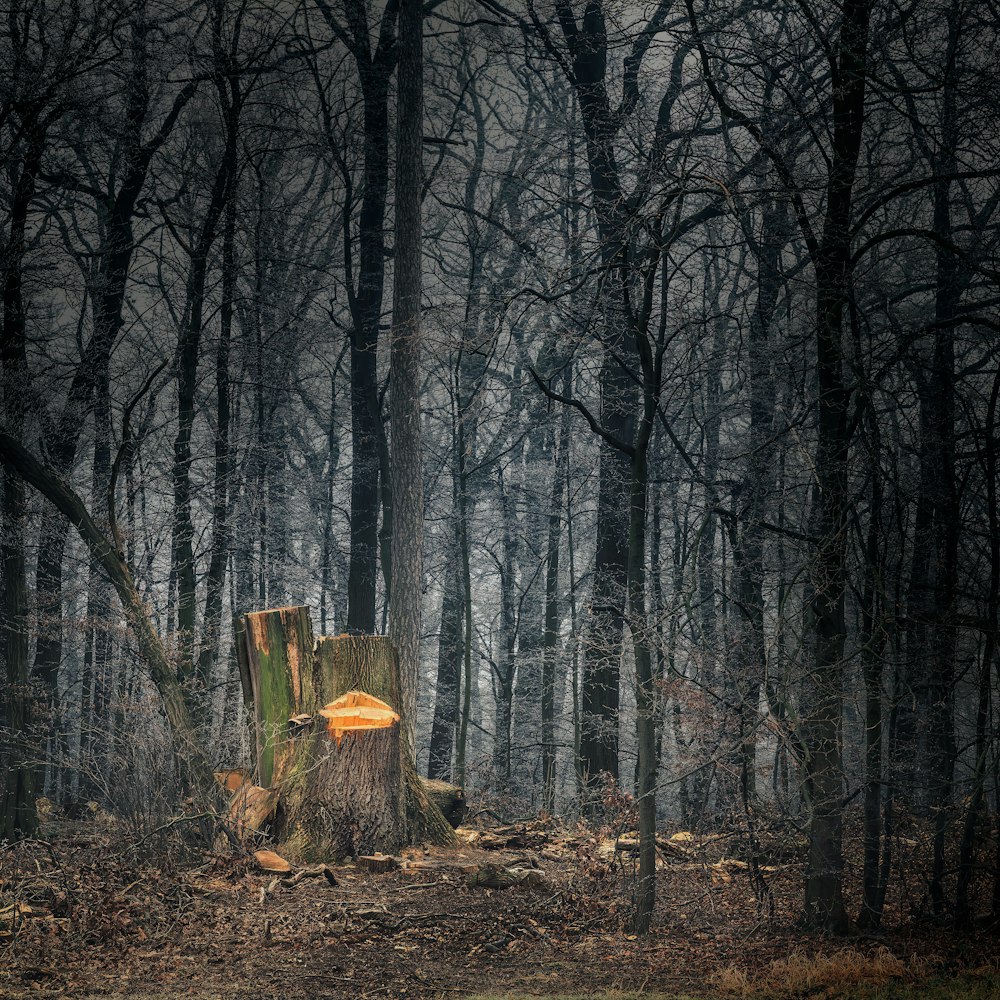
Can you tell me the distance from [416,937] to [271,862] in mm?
1959

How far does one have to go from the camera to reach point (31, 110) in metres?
11.8

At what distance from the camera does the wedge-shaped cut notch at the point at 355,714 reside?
917cm

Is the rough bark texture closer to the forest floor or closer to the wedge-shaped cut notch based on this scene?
the wedge-shaped cut notch

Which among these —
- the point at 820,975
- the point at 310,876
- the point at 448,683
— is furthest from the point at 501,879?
the point at 448,683

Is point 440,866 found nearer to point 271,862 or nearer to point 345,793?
point 345,793

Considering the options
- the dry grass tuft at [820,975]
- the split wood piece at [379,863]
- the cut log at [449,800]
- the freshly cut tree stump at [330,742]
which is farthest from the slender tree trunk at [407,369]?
the dry grass tuft at [820,975]

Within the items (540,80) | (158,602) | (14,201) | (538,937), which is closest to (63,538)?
(158,602)

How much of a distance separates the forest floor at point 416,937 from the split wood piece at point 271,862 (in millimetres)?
66

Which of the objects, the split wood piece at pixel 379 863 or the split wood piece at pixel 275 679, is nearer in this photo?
the split wood piece at pixel 379 863

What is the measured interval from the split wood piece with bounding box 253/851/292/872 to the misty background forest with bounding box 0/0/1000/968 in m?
0.74

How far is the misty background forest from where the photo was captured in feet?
23.7

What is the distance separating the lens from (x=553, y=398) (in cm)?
829

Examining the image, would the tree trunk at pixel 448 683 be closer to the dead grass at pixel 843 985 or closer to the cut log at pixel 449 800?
the cut log at pixel 449 800

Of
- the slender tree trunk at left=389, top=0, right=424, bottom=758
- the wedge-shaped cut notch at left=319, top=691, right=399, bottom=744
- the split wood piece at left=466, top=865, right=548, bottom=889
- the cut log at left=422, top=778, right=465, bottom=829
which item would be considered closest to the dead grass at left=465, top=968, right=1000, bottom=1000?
the split wood piece at left=466, top=865, right=548, bottom=889
